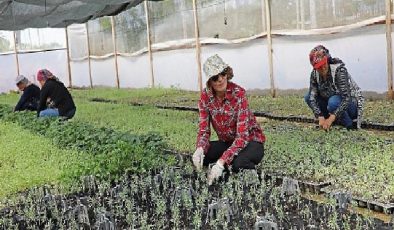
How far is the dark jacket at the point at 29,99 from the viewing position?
8906 millimetres

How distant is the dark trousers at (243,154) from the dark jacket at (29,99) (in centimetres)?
538

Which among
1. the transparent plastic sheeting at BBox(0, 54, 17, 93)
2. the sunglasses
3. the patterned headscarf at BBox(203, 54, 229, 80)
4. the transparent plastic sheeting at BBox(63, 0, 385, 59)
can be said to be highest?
the transparent plastic sheeting at BBox(63, 0, 385, 59)

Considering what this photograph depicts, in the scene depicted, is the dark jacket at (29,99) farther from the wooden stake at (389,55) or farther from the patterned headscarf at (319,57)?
the wooden stake at (389,55)

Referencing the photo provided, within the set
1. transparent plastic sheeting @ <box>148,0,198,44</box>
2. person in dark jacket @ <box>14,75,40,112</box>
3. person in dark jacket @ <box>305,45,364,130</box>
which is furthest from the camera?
transparent plastic sheeting @ <box>148,0,198,44</box>

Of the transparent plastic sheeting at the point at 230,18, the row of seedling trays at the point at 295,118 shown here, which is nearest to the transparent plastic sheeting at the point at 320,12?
the transparent plastic sheeting at the point at 230,18

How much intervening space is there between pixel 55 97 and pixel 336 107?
4368 millimetres

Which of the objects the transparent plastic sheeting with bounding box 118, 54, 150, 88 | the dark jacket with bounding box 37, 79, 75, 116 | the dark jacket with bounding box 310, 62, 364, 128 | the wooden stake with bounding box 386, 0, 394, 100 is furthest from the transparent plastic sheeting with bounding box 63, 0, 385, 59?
the dark jacket with bounding box 37, 79, 75, 116

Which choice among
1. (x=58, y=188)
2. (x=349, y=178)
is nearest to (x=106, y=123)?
(x=58, y=188)

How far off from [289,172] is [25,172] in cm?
248

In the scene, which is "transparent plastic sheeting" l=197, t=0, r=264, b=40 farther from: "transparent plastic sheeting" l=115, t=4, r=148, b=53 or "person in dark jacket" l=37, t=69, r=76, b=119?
"person in dark jacket" l=37, t=69, r=76, b=119

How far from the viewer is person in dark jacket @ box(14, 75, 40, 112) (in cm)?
878

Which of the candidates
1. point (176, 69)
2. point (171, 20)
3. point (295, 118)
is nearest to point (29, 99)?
point (295, 118)

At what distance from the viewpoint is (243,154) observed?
4.18 metres

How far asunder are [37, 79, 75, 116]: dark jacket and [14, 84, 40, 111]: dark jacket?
105cm
